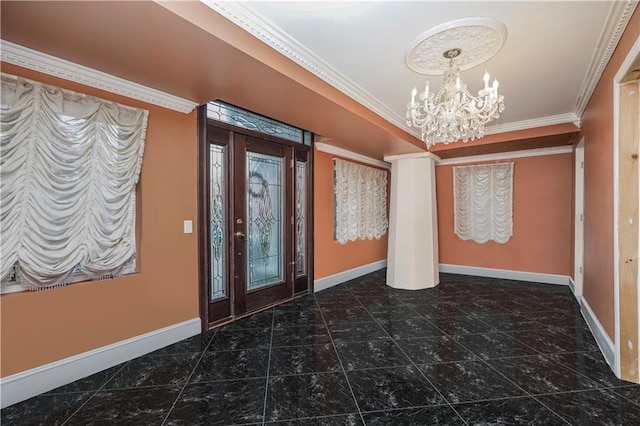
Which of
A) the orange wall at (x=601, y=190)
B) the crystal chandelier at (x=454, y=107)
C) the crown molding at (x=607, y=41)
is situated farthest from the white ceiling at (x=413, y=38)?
the crystal chandelier at (x=454, y=107)

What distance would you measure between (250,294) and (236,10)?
2.92 metres

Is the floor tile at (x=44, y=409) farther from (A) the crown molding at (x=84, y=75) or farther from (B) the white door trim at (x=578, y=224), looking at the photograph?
(B) the white door trim at (x=578, y=224)

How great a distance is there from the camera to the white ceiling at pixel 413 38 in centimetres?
186

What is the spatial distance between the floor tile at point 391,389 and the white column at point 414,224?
2575mm

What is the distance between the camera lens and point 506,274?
5418 millimetres

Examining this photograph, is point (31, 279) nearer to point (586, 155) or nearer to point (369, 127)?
point (369, 127)

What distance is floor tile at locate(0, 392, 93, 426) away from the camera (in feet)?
5.83

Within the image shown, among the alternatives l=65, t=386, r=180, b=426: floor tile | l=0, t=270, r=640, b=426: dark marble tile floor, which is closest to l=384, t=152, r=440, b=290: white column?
l=0, t=270, r=640, b=426: dark marble tile floor

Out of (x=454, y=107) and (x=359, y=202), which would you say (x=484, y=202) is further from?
(x=454, y=107)

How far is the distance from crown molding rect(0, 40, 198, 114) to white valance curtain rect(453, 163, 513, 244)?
5066 millimetres

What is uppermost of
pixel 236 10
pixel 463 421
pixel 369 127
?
pixel 236 10

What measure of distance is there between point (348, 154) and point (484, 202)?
2.78 meters

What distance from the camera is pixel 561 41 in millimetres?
2260

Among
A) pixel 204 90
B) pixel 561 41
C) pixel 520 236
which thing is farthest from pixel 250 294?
pixel 520 236
